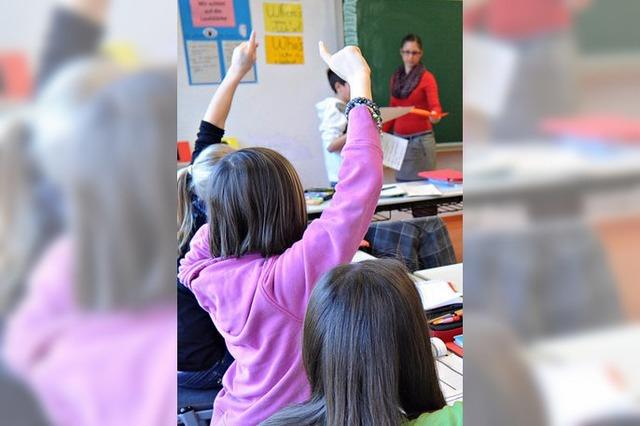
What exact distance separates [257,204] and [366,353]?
471 mm

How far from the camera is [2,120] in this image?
0.26 m

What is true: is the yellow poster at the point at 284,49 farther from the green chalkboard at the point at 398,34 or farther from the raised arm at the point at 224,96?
the raised arm at the point at 224,96

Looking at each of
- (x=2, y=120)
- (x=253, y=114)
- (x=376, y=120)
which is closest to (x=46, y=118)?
(x=2, y=120)

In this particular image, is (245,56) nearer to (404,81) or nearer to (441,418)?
(441,418)

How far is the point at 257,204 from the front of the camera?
1.23 m

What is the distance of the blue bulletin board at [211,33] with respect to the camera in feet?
13.6

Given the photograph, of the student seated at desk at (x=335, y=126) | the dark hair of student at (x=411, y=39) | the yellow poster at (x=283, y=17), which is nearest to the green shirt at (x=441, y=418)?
the student seated at desk at (x=335, y=126)

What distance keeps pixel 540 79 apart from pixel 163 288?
0.62 ft

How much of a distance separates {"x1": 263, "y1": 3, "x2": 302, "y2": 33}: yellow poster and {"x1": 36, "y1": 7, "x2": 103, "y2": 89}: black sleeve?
173 inches

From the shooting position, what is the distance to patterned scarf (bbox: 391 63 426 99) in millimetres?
4418

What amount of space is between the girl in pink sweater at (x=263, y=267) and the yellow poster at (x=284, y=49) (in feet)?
11.2

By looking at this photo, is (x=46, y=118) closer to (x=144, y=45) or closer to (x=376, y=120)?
(x=144, y=45)

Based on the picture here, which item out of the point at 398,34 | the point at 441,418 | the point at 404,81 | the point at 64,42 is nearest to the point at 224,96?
the point at 441,418

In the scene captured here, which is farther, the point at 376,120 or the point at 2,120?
the point at 376,120
